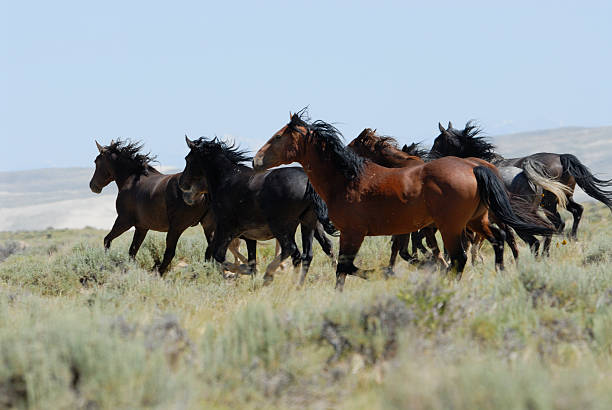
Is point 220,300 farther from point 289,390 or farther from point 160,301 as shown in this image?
point 289,390

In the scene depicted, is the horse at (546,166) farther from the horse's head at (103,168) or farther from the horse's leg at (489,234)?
A: the horse's head at (103,168)

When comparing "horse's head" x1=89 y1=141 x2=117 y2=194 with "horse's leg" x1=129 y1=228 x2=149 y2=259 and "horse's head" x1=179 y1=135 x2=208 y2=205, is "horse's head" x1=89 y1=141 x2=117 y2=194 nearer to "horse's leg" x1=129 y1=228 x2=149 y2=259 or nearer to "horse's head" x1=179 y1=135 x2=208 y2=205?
"horse's leg" x1=129 y1=228 x2=149 y2=259

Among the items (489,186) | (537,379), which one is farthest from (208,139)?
(537,379)

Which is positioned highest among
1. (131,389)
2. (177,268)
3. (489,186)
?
(489,186)

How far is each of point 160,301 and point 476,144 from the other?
5902 mm

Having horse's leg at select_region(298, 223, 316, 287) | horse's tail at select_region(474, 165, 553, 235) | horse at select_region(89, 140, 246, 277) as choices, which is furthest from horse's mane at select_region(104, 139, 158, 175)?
horse's tail at select_region(474, 165, 553, 235)

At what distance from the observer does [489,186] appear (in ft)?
23.6

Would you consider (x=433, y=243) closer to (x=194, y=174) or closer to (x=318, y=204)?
(x=318, y=204)

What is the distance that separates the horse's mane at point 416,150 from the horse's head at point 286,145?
8.12 feet

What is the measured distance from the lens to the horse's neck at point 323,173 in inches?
309

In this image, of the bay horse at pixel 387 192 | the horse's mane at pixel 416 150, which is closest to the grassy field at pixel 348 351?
the bay horse at pixel 387 192

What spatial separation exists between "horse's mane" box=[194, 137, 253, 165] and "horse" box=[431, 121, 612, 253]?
3.01 metres

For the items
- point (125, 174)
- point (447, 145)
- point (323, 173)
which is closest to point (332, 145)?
point (323, 173)

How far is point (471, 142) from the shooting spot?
10867 mm
